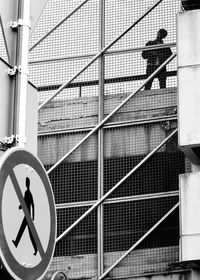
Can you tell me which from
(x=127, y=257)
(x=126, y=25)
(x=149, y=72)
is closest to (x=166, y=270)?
(x=127, y=257)

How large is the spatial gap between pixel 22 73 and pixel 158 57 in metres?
11.2

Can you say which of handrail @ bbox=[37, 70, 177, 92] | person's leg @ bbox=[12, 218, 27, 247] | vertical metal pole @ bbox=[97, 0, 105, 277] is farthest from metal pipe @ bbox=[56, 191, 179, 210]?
person's leg @ bbox=[12, 218, 27, 247]

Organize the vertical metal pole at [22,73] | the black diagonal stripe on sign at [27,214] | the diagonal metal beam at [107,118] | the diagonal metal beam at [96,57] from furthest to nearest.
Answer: the diagonal metal beam at [96,57], the diagonal metal beam at [107,118], the vertical metal pole at [22,73], the black diagonal stripe on sign at [27,214]

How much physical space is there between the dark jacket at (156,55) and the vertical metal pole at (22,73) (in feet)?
35.8

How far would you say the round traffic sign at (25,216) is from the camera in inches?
185

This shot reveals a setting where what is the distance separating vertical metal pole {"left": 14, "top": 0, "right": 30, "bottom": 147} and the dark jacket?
10.9 metres

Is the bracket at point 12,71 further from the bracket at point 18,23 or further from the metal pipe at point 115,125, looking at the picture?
the metal pipe at point 115,125

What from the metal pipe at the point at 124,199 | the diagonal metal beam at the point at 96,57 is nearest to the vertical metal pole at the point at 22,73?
the metal pipe at the point at 124,199

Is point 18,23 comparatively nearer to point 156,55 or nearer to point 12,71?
point 12,71

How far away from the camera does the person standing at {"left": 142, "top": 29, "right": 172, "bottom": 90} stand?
1623cm

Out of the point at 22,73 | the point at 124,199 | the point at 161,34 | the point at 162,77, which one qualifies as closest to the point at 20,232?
the point at 22,73

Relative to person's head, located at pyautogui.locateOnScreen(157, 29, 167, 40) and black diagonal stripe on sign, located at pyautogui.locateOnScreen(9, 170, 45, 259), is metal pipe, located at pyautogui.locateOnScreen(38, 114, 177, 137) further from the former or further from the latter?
black diagonal stripe on sign, located at pyautogui.locateOnScreen(9, 170, 45, 259)

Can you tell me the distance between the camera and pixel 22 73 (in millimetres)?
5348

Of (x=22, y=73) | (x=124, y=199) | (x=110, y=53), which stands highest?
(x=110, y=53)
